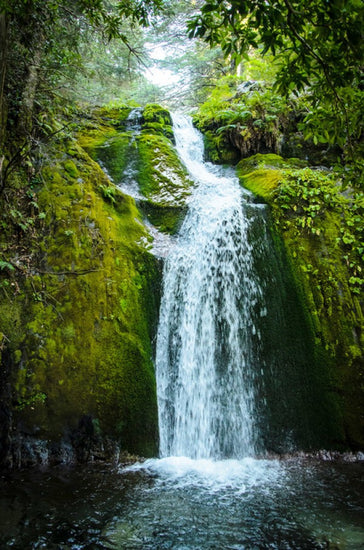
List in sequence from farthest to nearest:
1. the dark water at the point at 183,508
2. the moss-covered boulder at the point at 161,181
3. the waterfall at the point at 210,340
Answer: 1. the moss-covered boulder at the point at 161,181
2. the waterfall at the point at 210,340
3. the dark water at the point at 183,508

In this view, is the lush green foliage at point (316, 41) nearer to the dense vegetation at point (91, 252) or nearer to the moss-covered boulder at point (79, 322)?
the dense vegetation at point (91, 252)

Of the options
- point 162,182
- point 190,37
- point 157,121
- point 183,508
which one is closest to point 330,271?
point 162,182

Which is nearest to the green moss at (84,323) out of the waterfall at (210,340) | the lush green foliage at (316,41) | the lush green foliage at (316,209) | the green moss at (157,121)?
the waterfall at (210,340)

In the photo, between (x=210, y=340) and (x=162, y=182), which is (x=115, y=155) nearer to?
(x=162, y=182)

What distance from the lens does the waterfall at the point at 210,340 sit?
5.32 metres

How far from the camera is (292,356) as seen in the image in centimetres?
575

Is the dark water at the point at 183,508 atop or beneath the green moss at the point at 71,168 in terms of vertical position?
beneath

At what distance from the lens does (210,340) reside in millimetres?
5809

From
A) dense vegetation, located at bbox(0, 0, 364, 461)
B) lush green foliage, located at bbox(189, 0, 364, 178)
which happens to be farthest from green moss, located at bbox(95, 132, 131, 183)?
lush green foliage, located at bbox(189, 0, 364, 178)

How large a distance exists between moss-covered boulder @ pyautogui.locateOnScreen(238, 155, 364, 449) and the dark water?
48.0 inches

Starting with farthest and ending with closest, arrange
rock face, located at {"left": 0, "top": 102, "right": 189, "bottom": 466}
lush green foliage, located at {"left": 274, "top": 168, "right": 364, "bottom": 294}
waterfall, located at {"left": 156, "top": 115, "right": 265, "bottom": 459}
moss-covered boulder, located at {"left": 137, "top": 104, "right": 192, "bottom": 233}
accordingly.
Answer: moss-covered boulder, located at {"left": 137, "top": 104, "right": 192, "bottom": 233} < lush green foliage, located at {"left": 274, "top": 168, "right": 364, "bottom": 294} < waterfall, located at {"left": 156, "top": 115, "right": 265, "bottom": 459} < rock face, located at {"left": 0, "top": 102, "right": 189, "bottom": 466}

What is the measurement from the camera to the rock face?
446 cm

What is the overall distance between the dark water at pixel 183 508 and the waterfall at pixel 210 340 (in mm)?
644

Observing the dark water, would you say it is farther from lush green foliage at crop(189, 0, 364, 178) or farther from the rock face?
lush green foliage at crop(189, 0, 364, 178)
